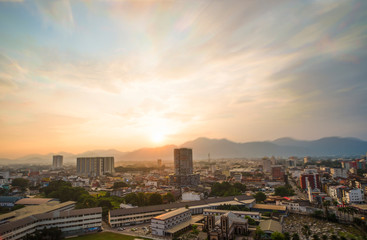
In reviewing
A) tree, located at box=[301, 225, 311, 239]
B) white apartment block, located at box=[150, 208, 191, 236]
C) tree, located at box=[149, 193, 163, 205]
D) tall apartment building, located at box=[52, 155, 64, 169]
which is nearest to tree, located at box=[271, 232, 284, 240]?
tree, located at box=[301, 225, 311, 239]

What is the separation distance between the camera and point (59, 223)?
17453 mm

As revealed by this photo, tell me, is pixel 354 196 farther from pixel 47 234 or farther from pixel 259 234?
pixel 47 234

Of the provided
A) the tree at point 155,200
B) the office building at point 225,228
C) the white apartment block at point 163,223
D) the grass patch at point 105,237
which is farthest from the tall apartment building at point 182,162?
the grass patch at point 105,237

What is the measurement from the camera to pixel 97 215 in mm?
18891

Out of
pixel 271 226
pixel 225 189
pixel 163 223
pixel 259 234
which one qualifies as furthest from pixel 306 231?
pixel 225 189

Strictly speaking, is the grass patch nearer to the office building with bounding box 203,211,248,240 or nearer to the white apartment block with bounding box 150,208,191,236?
the white apartment block with bounding box 150,208,191,236

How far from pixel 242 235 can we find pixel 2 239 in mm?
15532

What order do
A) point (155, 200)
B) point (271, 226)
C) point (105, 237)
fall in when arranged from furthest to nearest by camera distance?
point (155, 200) → point (271, 226) → point (105, 237)

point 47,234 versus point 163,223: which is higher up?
point 47,234

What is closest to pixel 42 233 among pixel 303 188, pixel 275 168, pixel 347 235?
pixel 347 235

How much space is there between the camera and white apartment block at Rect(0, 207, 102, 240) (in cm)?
1476

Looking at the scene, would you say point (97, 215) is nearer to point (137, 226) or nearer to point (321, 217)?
point (137, 226)

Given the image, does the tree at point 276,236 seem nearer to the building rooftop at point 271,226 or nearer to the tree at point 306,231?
the building rooftop at point 271,226

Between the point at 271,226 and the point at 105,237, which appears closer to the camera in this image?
the point at 105,237
